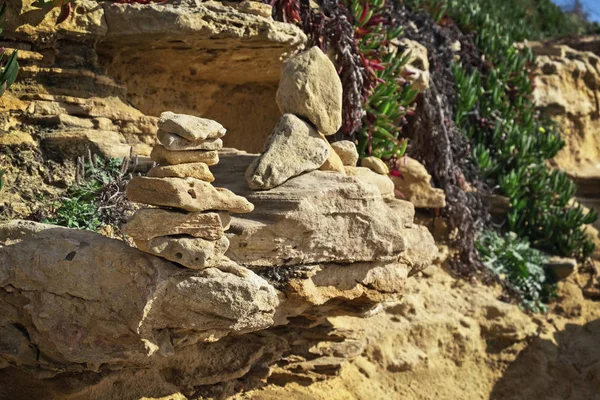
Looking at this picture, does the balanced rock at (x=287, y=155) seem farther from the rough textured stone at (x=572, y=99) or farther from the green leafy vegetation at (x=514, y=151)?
the rough textured stone at (x=572, y=99)

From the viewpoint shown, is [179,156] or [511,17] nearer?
[179,156]

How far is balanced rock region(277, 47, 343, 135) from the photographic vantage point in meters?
5.63

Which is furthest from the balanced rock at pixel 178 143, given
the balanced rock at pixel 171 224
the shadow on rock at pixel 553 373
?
the shadow on rock at pixel 553 373

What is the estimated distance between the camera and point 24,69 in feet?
19.8

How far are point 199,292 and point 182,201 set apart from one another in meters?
0.46

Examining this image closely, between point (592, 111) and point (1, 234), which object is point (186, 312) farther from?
point (592, 111)

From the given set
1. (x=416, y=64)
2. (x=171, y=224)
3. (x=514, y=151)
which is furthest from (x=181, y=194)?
(x=514, y=151)

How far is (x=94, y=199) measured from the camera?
229 inches

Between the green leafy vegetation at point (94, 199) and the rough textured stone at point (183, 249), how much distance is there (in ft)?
3.76

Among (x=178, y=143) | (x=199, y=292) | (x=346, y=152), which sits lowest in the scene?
(x=199, y=292)

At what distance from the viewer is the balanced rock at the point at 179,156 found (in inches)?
183

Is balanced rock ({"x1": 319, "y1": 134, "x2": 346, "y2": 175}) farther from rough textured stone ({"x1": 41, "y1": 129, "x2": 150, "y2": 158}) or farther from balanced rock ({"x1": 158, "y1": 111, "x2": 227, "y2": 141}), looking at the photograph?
rough textured stone ({"x1": 41, "y1": 129, "x2": 150, "y2": 158})


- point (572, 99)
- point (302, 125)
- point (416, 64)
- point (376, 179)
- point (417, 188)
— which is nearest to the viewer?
point (302, 125)

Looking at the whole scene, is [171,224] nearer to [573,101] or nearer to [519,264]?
[519,264]
